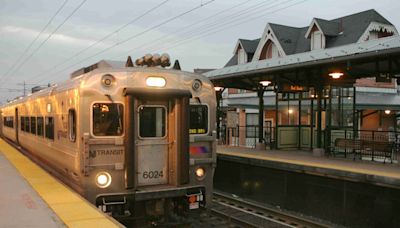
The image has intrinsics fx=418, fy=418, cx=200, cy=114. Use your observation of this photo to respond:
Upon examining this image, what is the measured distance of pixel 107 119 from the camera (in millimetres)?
6867

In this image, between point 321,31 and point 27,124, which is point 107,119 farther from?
point 321,31

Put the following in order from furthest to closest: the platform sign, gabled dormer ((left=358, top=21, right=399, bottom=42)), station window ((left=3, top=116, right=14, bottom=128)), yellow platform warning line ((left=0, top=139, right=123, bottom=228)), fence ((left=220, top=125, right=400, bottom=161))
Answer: gabled dormer ((left=358, top=21, right=399, bottom=42)) → station window ((left=3, top=116, right=14, bottom=128)) → the platform sign → fence ((left=220, top=125, right=400, bottom=161)) → yellow platform warning line ((left=0, top=139, right=123, bottom=228))

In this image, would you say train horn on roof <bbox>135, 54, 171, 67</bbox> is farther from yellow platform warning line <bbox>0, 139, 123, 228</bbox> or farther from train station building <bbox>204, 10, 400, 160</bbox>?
train station building <bbox>204, 10, 400, 160</bbox>

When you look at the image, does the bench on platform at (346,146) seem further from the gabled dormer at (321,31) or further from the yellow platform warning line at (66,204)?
the gabled dormer at (321,31)

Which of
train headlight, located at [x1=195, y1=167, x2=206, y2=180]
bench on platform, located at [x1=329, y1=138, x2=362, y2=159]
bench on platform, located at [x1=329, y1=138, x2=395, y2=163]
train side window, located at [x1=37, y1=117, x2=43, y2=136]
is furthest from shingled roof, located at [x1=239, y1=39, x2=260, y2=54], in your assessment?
train headlight, located at [x1=195, y1=167, x2=206, y2=180]

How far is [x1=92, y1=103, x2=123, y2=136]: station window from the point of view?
680cm

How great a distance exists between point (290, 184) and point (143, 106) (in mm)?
5847

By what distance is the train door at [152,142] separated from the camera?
7.12 m

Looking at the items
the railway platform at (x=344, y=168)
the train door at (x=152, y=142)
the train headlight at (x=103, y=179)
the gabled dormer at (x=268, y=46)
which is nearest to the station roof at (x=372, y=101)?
the gabled dormer at (x=268, y=46)

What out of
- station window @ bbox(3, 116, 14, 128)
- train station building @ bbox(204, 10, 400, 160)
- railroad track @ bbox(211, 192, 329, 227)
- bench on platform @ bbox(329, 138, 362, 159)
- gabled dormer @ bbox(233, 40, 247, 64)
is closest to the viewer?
→ railroad track @ bbox(211, 192, 329, 227)

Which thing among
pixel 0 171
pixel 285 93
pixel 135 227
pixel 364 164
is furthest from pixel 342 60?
pixel 0 171

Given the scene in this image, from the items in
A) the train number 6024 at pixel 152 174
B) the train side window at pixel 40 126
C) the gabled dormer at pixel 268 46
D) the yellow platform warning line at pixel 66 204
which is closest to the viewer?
the yellow platform warning line at pixel 66 204

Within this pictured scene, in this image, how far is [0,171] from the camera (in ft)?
34.0

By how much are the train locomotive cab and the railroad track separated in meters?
2.42
